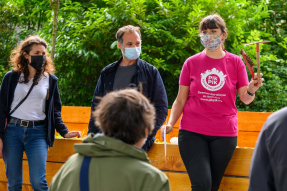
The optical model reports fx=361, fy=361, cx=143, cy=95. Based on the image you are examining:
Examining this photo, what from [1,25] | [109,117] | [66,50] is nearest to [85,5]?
[66,50]

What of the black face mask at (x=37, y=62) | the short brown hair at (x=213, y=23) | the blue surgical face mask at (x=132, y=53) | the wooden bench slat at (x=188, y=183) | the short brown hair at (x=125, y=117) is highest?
the short brown hair at (x=213, y=23)

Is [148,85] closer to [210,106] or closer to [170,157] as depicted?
[210,106]

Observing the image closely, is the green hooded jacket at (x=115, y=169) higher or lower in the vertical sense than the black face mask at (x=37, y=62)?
lower

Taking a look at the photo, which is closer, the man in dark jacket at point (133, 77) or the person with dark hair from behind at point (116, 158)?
the person with dark hair from behind at point (116, 158)

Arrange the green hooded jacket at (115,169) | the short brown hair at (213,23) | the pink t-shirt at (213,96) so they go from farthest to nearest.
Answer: the short brown hair at (213,23) < the pink t-shirt at (213,96) < the green hooded jacket at (115,169)

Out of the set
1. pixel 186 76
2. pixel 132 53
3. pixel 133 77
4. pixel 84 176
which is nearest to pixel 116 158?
pixel 84 176

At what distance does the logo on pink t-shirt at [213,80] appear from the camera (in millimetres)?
2936

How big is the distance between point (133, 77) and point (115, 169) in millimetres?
1897

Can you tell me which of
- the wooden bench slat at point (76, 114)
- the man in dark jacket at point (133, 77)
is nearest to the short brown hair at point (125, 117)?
the man in dark jacket at point (133, 77)

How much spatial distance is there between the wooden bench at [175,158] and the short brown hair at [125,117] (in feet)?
3.20

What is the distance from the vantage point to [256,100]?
6984mm

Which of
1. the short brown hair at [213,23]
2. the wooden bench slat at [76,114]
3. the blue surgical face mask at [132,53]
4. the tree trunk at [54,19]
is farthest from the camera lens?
the tree trunk at [54,19]

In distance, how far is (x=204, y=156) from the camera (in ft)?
9.25

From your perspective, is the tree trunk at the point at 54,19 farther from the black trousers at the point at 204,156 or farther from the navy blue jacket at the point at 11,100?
the black trousers at the point at 204,156
